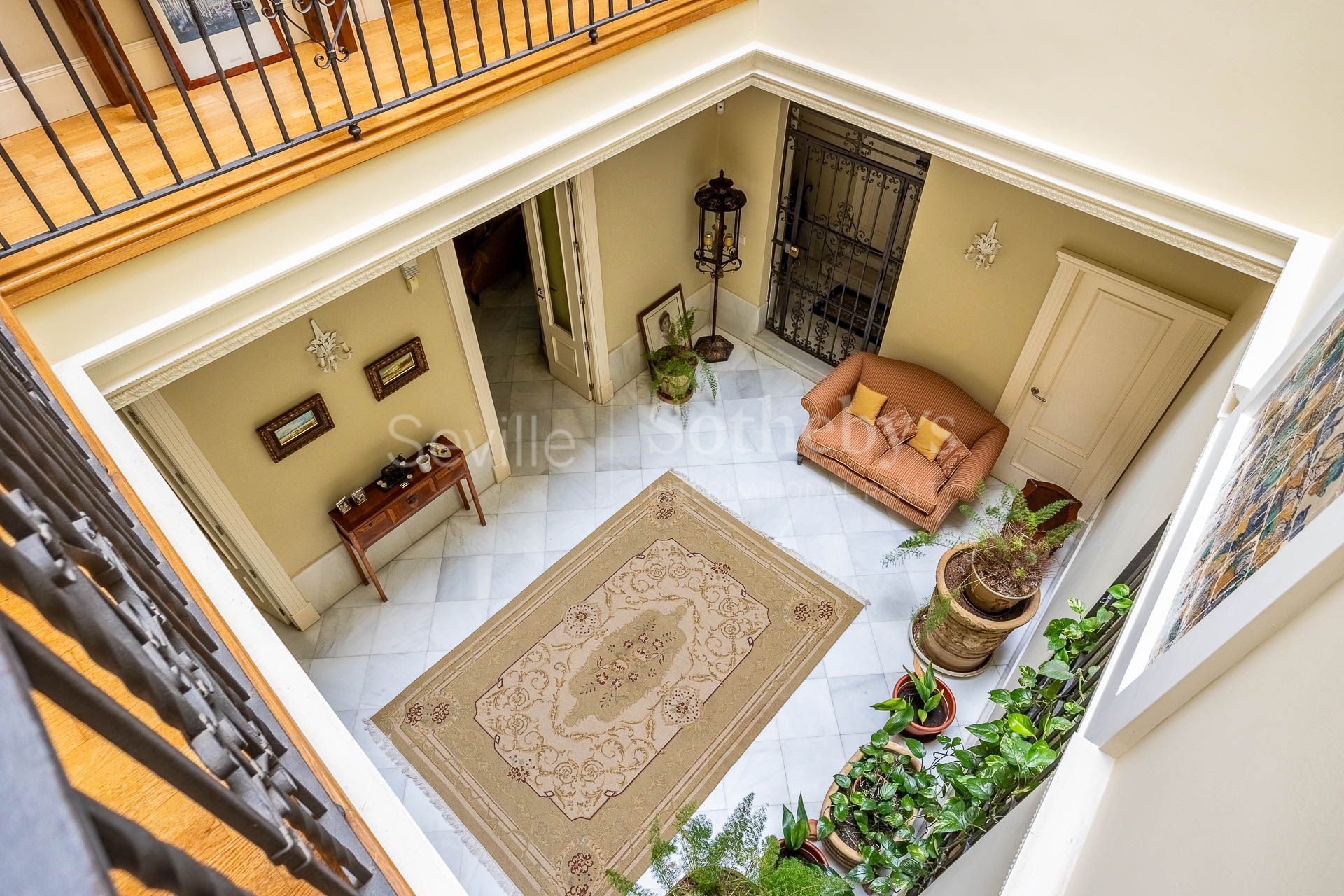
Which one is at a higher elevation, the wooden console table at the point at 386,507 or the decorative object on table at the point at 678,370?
the wooden console table at the point at 386,507

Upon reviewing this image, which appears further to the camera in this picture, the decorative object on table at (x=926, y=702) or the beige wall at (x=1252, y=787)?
the decorative object on table at (x=926, y=702)

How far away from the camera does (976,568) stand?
4238 millimetres

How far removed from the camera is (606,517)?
17.9ft

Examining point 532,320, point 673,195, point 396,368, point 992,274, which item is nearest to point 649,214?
point 673,195

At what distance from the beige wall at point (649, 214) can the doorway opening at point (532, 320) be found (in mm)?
271

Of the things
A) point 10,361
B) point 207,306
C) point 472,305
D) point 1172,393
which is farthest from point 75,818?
point 472,305

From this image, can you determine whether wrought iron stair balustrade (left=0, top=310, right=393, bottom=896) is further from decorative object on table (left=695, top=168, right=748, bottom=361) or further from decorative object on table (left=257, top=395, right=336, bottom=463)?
decorative object on table (left=695, top=168, right=748, bottom=361)

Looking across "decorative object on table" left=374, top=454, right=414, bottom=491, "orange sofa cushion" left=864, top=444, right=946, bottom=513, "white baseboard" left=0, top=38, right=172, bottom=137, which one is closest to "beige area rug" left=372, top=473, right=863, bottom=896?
"orange sofa cushion" left=864, top=444, right=946, bottom=513

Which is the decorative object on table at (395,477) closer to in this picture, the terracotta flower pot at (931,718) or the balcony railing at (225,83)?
the balcony railing at (225,83)

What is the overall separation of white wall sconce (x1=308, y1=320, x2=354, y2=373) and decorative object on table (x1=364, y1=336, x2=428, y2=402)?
20cm

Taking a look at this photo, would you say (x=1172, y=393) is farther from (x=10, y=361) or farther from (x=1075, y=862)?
(x=10, y=361)

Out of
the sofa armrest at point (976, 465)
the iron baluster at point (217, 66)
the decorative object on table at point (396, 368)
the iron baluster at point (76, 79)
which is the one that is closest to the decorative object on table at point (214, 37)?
the iron baluster at point (217, 66)

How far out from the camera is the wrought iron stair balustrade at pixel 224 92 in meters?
2.32

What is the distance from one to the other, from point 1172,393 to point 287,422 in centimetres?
512
